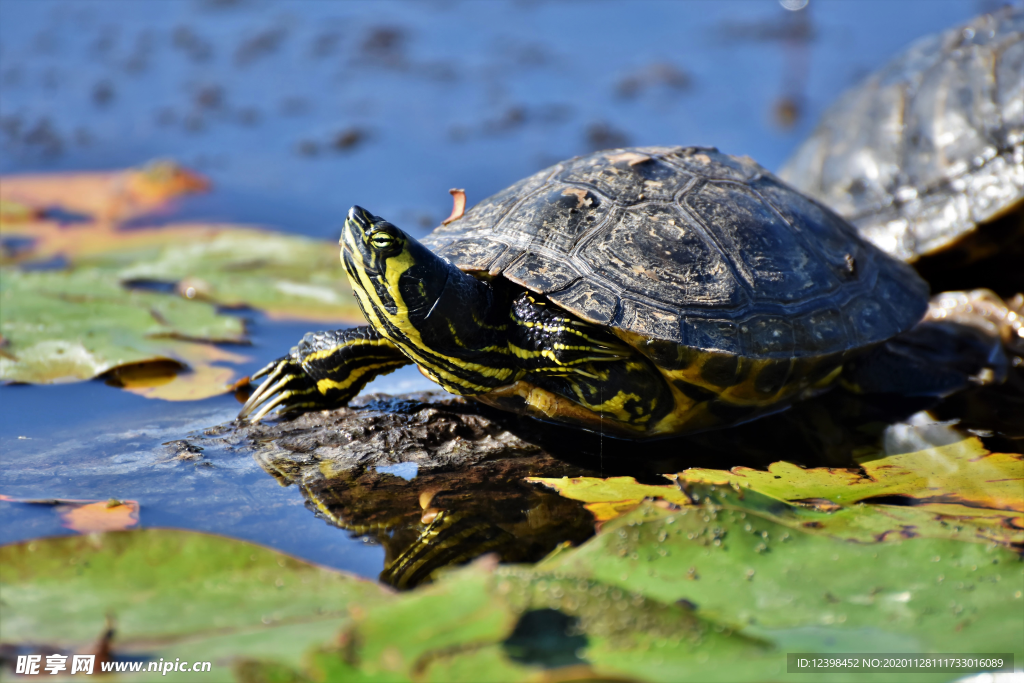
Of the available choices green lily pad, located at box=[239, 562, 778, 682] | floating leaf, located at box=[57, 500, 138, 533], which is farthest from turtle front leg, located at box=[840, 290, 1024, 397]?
floating leaf, located at box=[57, 500, 138, 533]

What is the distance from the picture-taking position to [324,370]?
133 inches

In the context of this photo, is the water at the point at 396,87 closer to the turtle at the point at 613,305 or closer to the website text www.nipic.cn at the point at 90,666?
the turtle at the point at 613,305

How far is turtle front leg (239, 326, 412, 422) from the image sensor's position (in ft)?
11.0

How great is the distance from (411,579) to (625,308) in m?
1.29

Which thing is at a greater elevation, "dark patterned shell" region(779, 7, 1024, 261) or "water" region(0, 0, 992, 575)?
"water" region(0, 0, 992, 575)

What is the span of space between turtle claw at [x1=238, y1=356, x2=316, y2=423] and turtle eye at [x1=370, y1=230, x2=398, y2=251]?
0.80 meters

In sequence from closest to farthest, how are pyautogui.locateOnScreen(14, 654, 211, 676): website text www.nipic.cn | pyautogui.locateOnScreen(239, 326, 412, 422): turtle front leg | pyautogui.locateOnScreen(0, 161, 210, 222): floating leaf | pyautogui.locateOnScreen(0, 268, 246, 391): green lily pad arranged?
1. pyautogui.locateOnScreen(14, 654, 211, 676): website text www.nipic.cn
2. pyautogui.locateOnScreen(239, 326, 412, 422): turtle front leg
3. pyautogui.locateOnScreen(0, 268, 246, 391): green lily pad
4. pyautogui.locateOnScreen(0, 161, 210, 222): floating leaf

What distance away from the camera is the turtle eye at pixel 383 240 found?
2893mm

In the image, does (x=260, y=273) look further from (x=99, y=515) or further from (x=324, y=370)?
(x=99, y=515)

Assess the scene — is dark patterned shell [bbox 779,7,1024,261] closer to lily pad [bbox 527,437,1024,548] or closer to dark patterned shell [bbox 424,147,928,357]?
dark patterned shell [bbox 424,147,928,357]

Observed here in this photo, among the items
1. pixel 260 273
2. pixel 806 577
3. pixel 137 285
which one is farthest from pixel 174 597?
pixel 260 273

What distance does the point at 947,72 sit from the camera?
553 centimetres

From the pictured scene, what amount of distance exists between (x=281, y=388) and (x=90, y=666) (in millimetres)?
1742

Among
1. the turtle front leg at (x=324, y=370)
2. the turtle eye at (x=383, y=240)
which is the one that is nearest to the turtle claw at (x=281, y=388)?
the turtle front leg at (x=324, y=370)
